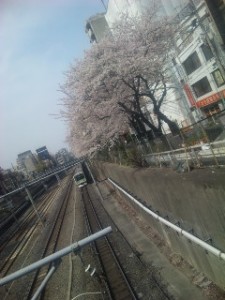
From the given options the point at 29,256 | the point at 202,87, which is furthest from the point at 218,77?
the point at 29,256

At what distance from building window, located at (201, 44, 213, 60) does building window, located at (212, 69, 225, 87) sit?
162 centimetres

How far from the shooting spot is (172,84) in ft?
140

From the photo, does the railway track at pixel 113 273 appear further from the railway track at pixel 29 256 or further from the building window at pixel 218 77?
the building window at pixel 218 77

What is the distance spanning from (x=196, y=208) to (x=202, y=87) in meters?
31.5

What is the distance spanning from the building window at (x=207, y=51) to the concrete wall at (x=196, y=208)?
22987 mm

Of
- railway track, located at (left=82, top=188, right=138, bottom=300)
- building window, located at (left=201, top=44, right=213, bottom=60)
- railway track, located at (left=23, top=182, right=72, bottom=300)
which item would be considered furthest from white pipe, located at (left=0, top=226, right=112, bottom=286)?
building window, located at (left=201, top=44, right=213, bottom=60)

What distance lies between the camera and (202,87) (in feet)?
130

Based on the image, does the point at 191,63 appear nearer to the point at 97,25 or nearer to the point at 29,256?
the point at 29,256

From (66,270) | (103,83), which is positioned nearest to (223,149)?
(66,270)

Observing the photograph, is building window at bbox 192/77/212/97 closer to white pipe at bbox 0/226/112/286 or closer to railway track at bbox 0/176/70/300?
railway track at bbox 0/176/70/300

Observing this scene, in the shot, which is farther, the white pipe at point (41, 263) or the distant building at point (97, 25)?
the distant building at point (97, 25)

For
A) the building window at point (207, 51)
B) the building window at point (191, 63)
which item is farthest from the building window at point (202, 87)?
the building window at point (207, 51)

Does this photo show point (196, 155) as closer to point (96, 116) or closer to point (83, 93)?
point (83, 93)

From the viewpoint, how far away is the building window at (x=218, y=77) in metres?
33.9
